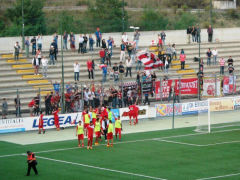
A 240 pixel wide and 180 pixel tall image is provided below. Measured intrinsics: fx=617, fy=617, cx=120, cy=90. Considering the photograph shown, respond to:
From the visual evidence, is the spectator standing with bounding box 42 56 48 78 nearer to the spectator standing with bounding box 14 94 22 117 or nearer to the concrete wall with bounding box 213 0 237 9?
the spectator standing with bounding box 14 94 22 117

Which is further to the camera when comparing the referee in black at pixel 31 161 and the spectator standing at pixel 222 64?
the spectator standing at pixel 222 64

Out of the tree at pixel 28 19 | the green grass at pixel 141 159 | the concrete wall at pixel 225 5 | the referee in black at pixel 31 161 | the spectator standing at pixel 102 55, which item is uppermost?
the concrete wall at pixel 225 5

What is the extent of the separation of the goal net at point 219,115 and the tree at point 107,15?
20174mm

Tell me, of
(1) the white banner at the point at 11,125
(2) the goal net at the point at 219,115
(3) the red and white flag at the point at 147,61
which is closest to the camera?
(1) the white banner at the point at 11,125

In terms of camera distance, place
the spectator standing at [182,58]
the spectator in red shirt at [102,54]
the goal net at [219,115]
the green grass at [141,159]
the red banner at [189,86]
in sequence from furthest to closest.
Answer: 1. the spectator standing at [182,58]
2. the spectator in red shirt at [102,54]
3. the red banner at [189,86]
4. the goal net at [219,115]
5. the green grass at [141,159]

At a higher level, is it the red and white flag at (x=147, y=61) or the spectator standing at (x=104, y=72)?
the red and white flag at (x=147, y=61)

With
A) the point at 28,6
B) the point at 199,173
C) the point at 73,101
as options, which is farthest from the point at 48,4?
the point at 199,173

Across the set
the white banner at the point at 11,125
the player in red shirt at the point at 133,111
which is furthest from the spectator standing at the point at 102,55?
the white banner at the point at 11,125

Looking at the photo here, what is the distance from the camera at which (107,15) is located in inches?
2670

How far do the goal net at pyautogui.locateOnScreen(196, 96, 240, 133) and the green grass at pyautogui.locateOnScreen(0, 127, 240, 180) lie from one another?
79.3 inches

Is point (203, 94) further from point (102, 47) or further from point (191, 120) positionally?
point (102, 47)

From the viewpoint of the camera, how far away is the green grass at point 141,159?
28.6m

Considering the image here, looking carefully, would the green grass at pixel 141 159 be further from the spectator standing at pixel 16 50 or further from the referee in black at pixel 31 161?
the spectator standing at pixel 16 50

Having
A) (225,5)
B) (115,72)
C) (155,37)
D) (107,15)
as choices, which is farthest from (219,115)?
(225,5)
